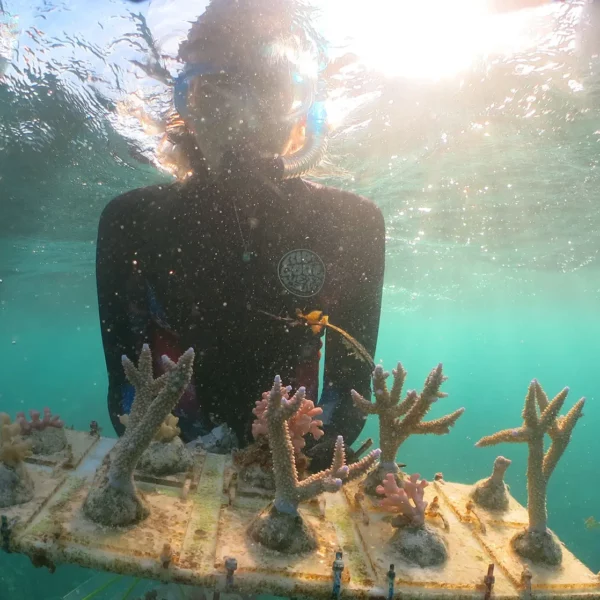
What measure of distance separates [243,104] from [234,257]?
1.45 metres

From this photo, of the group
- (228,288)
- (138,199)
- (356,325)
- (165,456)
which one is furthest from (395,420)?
(138,199)

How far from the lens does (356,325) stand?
4.13 metres

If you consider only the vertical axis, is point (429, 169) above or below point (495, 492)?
above

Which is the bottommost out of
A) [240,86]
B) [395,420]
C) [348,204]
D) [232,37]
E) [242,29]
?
[395,420]

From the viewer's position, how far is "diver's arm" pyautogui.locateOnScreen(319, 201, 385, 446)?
12.3 ft

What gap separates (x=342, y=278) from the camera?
4.20m

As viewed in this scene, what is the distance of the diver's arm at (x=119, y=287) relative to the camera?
395cm

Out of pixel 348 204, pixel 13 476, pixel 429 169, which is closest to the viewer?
pixel 13 476

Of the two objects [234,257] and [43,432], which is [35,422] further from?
[234,257]

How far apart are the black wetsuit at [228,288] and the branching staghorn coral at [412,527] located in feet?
4.52

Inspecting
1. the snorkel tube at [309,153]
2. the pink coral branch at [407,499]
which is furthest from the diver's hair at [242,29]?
the pink coral branch at [407,499]

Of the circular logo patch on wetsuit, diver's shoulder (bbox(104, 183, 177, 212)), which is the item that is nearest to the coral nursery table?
the circular logo patch on wetsuit

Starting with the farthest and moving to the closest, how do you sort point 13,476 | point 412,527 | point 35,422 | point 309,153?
point 309,153
point 35,422
point 412,527
point 13,476

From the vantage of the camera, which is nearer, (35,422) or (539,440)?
(539,440)
